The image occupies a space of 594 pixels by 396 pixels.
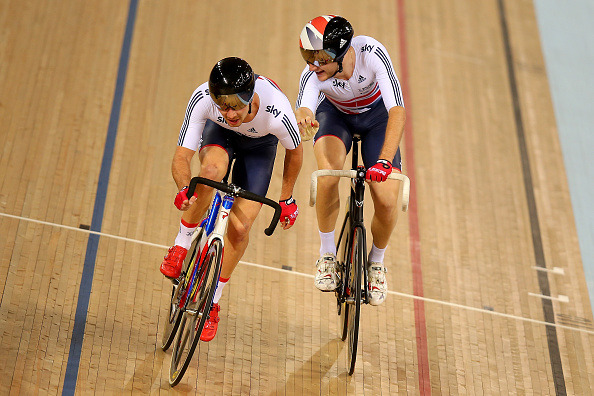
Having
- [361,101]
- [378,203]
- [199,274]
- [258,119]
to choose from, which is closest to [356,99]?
[361,101]

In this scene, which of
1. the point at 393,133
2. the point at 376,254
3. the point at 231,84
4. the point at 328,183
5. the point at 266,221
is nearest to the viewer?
the point at 231,84

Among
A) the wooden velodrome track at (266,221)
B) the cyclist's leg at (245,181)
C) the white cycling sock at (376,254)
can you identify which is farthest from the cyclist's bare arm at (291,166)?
the wooden velodrome track at (266,221)

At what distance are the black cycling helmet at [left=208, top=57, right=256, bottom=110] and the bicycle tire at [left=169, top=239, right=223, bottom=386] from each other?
552 millimetres

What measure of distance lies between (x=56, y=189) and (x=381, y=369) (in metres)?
2.18

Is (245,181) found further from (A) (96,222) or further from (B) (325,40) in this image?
(A) (96,222)

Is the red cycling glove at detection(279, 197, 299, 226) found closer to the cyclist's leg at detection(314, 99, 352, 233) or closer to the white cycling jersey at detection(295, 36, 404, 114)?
the cyclist's leg at detection(314, 99, 352, 233)

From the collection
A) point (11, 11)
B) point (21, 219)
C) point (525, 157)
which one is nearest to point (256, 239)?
point (21, 219)

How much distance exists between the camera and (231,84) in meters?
2.49

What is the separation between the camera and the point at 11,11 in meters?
5.16

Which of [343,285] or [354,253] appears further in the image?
[343,285]

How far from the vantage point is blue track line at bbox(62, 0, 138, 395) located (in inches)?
120

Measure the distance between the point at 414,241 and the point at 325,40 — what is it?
1769mm

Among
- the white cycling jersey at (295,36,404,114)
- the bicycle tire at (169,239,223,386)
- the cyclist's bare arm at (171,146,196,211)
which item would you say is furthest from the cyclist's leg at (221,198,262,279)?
the white cycling jersey at (295,36,404,114)

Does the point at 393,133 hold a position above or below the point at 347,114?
below
